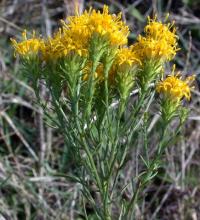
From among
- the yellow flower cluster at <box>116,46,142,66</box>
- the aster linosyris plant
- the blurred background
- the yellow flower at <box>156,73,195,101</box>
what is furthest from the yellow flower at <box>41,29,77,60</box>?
the blurred background

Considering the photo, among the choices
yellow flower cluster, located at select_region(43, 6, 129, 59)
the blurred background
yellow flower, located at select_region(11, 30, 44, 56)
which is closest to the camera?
yellow flower cluster, located at select_region(43, 6, 129, 59)

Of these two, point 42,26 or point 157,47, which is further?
point 42,26

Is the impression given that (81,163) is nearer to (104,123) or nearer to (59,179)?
(104,123)

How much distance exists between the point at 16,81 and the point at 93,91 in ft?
5.87

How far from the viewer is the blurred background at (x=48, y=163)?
2.83 meters

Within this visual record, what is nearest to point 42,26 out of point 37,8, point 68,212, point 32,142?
point 37,8

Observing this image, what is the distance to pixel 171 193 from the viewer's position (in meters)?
3.01

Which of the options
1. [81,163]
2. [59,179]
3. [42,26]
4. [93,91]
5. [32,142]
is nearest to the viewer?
[93,91]

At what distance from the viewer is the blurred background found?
2.83m

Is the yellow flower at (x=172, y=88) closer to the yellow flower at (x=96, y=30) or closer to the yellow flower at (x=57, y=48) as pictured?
the yellow flower at (x=96, y=30)

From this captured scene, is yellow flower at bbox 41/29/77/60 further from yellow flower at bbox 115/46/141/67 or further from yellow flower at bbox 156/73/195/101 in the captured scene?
yellow flower at bbox 156/73/195/101

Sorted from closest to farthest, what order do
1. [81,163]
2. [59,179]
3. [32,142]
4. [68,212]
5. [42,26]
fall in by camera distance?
1. [81,163]
2. [68,212]
3. [59,179]
4. [32,142]
5. [42,26]

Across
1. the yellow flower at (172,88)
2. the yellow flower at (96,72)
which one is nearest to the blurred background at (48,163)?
the yellow flower at (172,88)

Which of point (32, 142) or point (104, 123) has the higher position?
point (104, 123)
